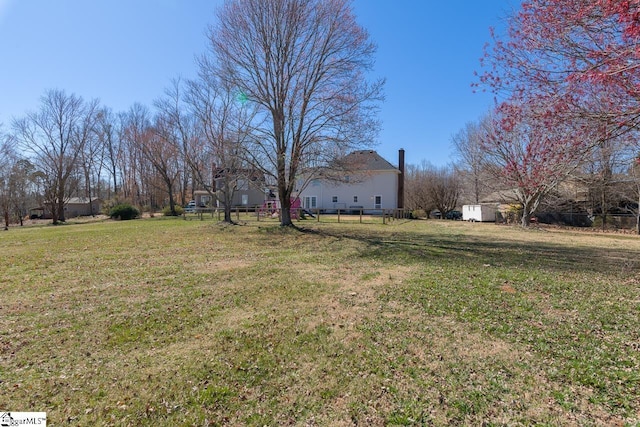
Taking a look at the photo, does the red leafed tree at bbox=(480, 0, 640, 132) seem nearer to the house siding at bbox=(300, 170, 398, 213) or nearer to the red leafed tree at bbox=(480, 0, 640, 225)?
the red leafed tree at bbox=(480, 0, 640, 225)

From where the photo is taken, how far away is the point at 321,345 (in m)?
3.65

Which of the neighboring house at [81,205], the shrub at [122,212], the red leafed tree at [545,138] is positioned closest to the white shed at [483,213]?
Result: the red leafed tree at [545,138]

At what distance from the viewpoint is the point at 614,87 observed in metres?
5.42

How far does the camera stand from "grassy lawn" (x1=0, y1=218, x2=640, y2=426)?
8.44ft

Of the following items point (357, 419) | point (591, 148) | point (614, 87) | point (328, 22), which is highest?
point (328, 22)

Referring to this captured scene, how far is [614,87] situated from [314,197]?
32497 mm

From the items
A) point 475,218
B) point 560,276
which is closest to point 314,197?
point 475,218

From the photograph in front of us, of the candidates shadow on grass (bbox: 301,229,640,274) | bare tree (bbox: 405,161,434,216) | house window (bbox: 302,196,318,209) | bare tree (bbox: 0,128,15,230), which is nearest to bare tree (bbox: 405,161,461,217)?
bare tree (bbox: 405,161,434,216)

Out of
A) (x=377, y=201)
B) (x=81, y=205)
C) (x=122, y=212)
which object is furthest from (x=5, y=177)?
(x=377, y=201)

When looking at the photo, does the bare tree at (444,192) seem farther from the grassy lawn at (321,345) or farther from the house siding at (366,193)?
the grassy lawn at (321,345)

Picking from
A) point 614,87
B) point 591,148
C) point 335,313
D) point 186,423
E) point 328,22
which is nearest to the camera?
point 186,423

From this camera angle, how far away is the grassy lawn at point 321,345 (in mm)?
2572

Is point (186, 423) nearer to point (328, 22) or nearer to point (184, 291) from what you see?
point (184, 291)

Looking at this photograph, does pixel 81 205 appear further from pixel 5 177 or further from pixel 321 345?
pixel 321 345
